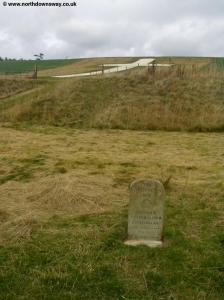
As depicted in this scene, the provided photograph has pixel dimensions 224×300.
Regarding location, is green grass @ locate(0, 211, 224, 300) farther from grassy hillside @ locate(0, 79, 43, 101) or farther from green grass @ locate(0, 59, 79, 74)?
green grass @ locate(0, 59, 79, 74)

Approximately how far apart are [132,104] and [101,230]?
13.4 metres

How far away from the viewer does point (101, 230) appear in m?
5.52

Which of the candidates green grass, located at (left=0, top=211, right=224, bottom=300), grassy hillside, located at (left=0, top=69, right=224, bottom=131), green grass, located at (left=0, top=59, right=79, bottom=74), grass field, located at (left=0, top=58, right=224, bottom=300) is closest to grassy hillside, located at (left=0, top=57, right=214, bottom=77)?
green grass, located at (left=0, top=59, right=79, bottom=74)

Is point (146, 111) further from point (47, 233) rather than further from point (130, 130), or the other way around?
point (47, 233)

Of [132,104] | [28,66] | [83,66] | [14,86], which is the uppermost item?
[28,66]

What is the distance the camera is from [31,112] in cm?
1919

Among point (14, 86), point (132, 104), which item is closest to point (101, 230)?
point (132, 104)

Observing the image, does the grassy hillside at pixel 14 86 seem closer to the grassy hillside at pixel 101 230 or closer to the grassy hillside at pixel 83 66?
the grassy hillside at pixel 101 230

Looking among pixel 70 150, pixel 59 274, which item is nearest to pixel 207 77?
pixel 70 150

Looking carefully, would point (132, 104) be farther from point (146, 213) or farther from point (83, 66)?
point (83, 66)

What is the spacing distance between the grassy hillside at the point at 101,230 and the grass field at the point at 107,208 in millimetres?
15

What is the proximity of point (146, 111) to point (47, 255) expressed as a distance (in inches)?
526

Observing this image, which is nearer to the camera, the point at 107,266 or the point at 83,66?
the point at 107,266

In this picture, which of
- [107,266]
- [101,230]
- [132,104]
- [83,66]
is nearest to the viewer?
[107,266]
